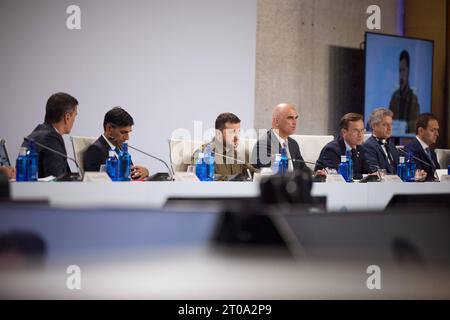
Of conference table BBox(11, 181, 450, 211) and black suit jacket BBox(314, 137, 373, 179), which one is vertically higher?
conference table BBox(11, 181, 450, 211)

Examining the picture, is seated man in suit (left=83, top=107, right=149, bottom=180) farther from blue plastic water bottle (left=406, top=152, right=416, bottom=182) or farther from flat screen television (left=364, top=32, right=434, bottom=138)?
flat screen television (left=364, top=32, right=434, bottom=138)

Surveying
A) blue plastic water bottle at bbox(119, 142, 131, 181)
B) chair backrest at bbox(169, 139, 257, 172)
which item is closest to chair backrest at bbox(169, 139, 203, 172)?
chair backrest at bbox(169, 139, 257, 172)

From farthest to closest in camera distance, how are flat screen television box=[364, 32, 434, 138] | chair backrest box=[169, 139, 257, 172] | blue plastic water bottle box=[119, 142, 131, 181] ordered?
1. flat screen television box=[364, 32, 434, 138]
2. chair backrest box=[169, 139, 257, 172]
3. blue plastic water bottle box=[119, 142, 131, 181]

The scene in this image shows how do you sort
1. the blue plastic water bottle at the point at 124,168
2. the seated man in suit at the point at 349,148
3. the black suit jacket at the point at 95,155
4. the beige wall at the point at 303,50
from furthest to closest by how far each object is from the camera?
the beige wall at the point at 303,50 < the seated man in suit at the point at 349,148 < the black suit jacket at the point at 95,155 < the blue plastic water bottle at the point at 124,168

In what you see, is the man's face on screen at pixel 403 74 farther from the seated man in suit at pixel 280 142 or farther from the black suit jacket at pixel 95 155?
the black suit jacket at pixel 95 155

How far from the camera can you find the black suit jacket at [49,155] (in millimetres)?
2615

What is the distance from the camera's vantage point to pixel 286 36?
5.46 meters

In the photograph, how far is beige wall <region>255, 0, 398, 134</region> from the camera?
5.35 metres

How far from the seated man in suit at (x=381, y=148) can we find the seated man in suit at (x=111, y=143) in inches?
62.6

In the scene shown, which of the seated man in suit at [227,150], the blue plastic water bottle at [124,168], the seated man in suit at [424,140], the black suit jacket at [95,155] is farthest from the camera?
the seated man in suit at [424,140]

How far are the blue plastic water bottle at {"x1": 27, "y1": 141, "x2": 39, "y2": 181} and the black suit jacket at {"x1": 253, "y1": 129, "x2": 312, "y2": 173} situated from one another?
1379 millimetres

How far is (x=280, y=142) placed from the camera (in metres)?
3.87

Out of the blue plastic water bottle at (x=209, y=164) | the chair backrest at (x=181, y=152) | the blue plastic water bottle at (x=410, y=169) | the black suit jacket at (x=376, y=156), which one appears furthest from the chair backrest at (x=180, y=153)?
the blue plastic water bottle at (x=410, y=169)

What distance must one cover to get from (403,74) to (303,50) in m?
1.16
